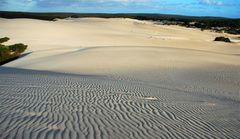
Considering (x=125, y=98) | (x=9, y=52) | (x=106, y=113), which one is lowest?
(x=9, y=52)

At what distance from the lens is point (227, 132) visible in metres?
7.39

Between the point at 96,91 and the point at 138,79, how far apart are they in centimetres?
489

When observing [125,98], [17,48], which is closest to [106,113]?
[125,98]

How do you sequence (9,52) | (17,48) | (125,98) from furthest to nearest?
1. (17,48)
2. (9,52)
3. (125,98)

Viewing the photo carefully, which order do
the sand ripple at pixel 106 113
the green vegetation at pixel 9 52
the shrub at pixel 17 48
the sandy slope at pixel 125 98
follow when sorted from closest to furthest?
the sand ripple at pixel 106 113
the sandy slope at pixel 125 98
the green vegetation at pixel 9 52
the shrub at pixel 17 48

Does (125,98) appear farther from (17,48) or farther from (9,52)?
(17,48)

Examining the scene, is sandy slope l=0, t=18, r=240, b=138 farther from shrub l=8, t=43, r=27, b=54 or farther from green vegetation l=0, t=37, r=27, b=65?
shrub l=8, t=43, r=27, b=54

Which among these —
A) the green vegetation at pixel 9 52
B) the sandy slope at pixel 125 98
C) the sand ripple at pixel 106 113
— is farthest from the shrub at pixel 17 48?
the sand ripple at pixel 106 113

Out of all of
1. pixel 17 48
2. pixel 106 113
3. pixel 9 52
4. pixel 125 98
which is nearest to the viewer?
pixel 106 113

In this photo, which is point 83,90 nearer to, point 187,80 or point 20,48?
point 187,80

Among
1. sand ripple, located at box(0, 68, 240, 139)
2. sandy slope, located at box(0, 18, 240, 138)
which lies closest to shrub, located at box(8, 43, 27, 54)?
sandy slope, located at box(0, 18, 240, 138)

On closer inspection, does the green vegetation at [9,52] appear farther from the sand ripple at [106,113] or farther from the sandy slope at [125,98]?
the sand ripple at [106,113]

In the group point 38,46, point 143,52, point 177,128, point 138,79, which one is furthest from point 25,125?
point 38,46

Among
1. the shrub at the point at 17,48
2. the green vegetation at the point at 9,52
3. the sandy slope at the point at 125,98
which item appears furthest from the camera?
the shrub at the point at 17,48
